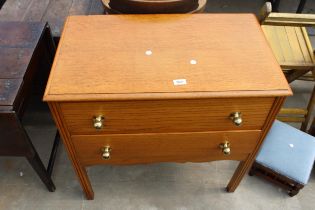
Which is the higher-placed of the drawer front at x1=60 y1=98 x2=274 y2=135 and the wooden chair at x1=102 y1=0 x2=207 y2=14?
the wooden chair at x1=102 y1=0 x2=207 y2=14

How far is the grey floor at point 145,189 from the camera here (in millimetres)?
1405

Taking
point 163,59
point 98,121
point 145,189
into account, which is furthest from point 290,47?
point 98,121

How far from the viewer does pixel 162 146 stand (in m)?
1.00

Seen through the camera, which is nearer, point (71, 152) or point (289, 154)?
point (71, 152)

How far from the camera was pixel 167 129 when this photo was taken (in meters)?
0.92

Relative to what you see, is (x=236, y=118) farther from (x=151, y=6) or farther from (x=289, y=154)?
(x=289, y=154)

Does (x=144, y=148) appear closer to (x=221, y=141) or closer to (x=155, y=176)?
(x=221, y=141)

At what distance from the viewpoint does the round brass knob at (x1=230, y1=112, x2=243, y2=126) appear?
839 millimetres

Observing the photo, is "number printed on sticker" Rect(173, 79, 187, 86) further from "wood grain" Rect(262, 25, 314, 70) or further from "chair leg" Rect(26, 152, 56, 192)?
"wood grain" Rect(262, 25, 314, 70)

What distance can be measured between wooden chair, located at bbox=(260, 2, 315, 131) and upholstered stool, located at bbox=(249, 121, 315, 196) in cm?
22

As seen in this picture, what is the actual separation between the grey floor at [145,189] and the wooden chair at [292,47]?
36 centimetres

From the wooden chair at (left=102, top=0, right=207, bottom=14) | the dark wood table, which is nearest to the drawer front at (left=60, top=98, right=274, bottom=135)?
the dark wood table

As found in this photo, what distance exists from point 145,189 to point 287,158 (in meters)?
0.72

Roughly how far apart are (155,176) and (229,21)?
894 millimetres
